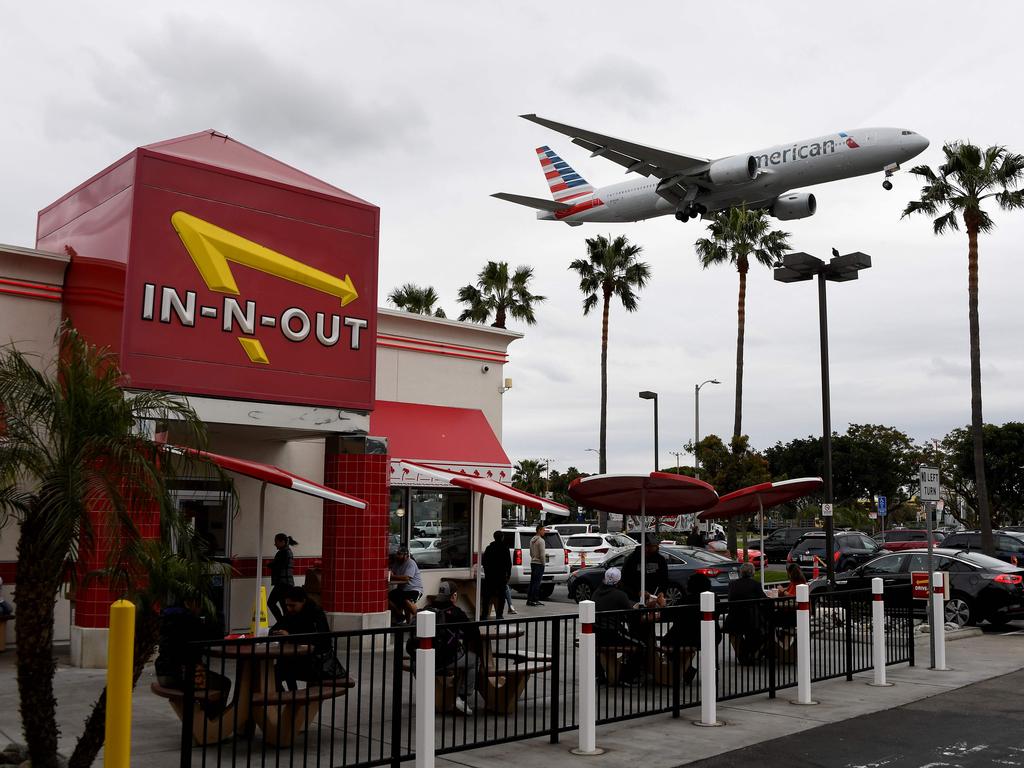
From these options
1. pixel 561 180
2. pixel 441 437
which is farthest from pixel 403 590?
pixel 561 180

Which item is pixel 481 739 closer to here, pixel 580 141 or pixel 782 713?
pixel 782 713

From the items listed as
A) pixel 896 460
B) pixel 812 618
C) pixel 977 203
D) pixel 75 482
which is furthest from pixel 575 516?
pixel 75 482

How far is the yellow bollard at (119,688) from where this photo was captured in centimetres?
526

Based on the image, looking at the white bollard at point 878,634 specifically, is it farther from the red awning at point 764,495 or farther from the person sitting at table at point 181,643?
the person sitting at table at point 181,643

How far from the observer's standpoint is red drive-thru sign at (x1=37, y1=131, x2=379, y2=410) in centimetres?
1327

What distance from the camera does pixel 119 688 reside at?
5.34 m

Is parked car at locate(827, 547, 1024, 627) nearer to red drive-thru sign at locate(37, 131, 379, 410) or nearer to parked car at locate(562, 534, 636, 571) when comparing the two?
red drive-thru sign at locate(37, 131, 379, 410)

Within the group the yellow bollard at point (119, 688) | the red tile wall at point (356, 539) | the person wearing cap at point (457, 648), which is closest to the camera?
the yellow bollard at point (119, 688)

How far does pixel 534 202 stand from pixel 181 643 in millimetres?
27612

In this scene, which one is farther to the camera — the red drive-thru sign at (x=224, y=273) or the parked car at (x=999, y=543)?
the parked car at (x=999, y=543)

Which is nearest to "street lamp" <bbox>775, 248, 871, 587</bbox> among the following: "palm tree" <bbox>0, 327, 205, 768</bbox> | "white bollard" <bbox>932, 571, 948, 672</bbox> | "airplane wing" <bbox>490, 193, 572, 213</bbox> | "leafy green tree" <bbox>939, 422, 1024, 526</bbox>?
"white bollard" <bbox>932, 571, 948, 672</bbox>

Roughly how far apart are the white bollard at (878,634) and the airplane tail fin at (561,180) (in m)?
24.5

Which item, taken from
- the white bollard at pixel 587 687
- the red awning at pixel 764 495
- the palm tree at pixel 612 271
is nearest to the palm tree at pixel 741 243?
the palm tree at pixel 612 271

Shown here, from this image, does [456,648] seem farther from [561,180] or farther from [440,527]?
[561,180]
